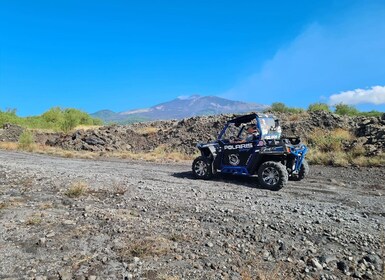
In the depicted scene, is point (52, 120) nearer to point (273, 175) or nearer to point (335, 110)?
point (335, 110)

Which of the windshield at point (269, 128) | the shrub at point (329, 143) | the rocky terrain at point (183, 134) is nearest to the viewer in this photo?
the windshield at point (269, 128)

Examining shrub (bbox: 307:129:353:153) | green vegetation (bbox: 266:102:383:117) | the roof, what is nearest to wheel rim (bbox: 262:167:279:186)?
the roof

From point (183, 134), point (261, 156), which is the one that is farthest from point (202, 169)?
point (183, 134)

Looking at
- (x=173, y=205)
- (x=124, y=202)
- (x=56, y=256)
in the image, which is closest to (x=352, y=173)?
(x=173, y=205)

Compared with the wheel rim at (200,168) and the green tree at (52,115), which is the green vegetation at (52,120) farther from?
the wheel rim at (200,168)

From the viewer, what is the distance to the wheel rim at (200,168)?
11.0m

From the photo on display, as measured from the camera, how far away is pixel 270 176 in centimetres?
947

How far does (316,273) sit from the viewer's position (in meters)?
4.21

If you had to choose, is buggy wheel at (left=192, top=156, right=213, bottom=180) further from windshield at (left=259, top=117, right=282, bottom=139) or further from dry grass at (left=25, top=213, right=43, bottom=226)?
dry grass at (left=25, top=213, right=43, bottom=226)

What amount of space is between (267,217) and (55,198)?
16.7 feet

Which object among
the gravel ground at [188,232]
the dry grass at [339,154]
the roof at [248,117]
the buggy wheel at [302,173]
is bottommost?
the gravel ground at [188,232]

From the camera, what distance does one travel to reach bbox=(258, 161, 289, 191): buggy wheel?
30.2 ft

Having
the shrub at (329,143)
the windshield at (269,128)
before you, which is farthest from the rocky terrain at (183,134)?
the windshield at (269,128)

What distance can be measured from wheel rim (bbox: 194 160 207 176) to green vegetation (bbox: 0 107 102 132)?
124ft
